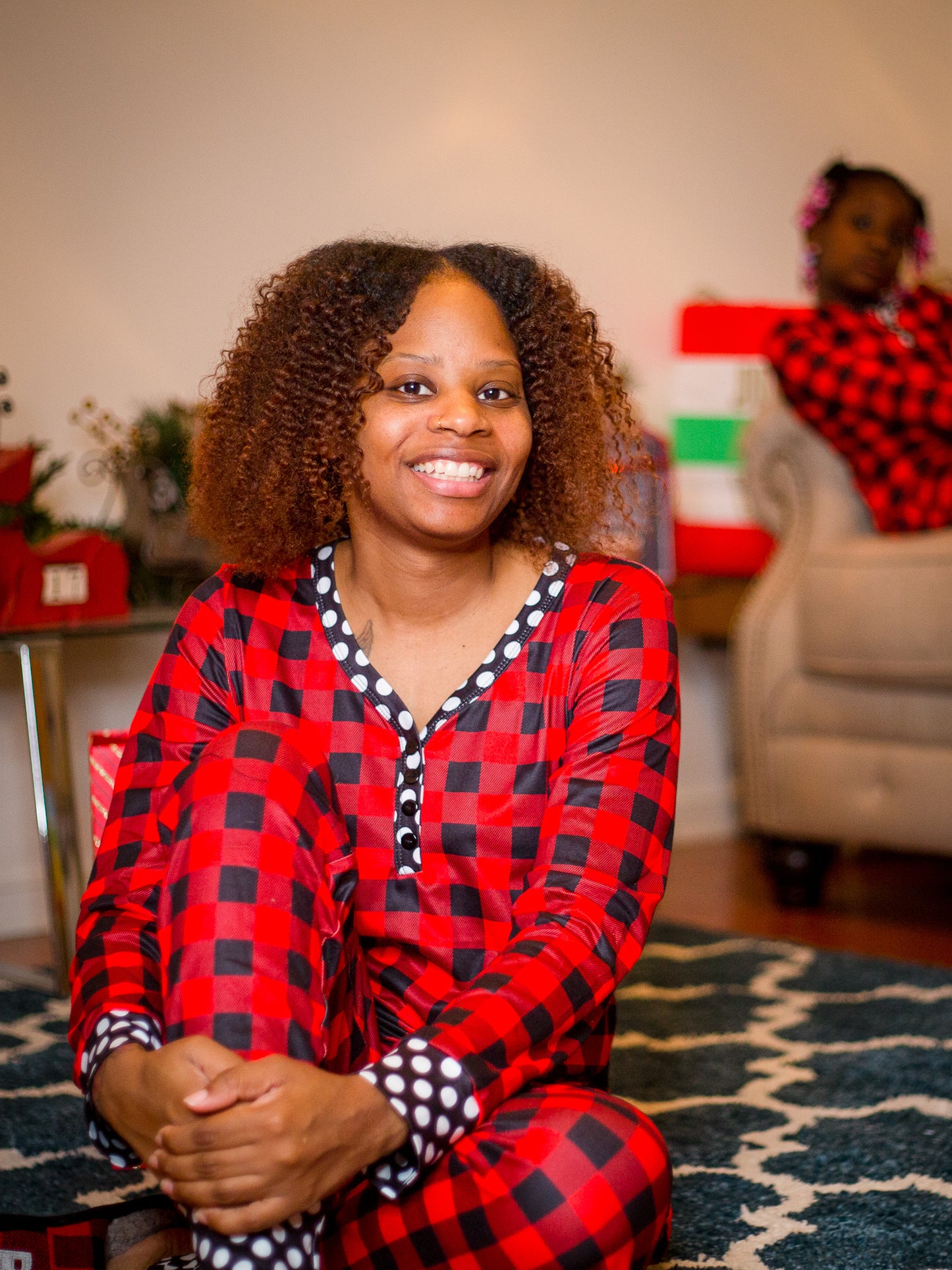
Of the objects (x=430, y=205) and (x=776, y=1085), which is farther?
(x=430, y=205)

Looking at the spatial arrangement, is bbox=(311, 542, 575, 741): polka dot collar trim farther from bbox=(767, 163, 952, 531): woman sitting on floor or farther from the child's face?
the child's face

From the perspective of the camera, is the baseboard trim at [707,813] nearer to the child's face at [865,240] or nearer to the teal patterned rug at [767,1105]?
the teal patterned rug at [767,1105]

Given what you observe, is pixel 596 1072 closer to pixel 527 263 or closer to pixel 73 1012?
pixel 73 1012

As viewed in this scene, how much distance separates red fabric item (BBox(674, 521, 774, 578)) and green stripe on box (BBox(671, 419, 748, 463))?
0.51 feet

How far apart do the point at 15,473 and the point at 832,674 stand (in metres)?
1.39

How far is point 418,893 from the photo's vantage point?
1.10 m

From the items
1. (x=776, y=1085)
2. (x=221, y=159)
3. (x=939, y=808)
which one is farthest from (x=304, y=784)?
(x=221, y=159)

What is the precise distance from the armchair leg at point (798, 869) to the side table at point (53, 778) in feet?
4.09

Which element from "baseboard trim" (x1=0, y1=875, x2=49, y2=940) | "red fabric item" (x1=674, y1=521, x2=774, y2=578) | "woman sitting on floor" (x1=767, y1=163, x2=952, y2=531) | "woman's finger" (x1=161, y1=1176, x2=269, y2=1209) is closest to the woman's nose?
"woman's finger" (x1=161, y1=1176, x2=269, y2=1209)

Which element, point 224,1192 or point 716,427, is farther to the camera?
point 716,427

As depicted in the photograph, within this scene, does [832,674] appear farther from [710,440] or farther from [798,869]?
[710,440]

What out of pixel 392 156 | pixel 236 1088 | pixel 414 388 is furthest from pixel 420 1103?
pixel 392 156

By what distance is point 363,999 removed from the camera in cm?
109

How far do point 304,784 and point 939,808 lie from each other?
5.28ft
